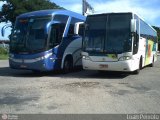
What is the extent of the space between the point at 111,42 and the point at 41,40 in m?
3.29

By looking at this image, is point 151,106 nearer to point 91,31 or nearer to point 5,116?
point 5,116

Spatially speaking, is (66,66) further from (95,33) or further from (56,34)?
(95,33)

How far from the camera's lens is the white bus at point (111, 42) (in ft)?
52.7

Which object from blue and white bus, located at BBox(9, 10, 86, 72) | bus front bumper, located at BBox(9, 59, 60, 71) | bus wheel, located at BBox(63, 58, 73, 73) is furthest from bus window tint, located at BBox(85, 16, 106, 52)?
bus wheel, located at BBox(63, 58, 73, 73)

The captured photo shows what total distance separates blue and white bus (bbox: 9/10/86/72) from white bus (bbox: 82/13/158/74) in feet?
3.69

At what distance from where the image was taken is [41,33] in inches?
666

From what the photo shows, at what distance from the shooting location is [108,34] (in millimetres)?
16562

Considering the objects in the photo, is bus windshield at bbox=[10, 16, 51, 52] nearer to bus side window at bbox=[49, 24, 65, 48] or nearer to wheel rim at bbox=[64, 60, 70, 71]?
bus side window at bbox=[49, 24, 65, 48]

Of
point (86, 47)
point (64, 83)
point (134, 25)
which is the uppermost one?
point (134, 25)

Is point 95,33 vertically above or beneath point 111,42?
above

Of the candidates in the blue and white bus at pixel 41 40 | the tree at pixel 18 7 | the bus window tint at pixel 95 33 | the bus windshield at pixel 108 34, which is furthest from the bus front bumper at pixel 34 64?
the tree at pixel 18 7

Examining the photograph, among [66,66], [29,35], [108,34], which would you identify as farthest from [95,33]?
[29,35]

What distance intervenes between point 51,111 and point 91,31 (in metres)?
8.64

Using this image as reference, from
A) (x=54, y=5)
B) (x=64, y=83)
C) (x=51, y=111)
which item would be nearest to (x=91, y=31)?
(x=64, y=83)
